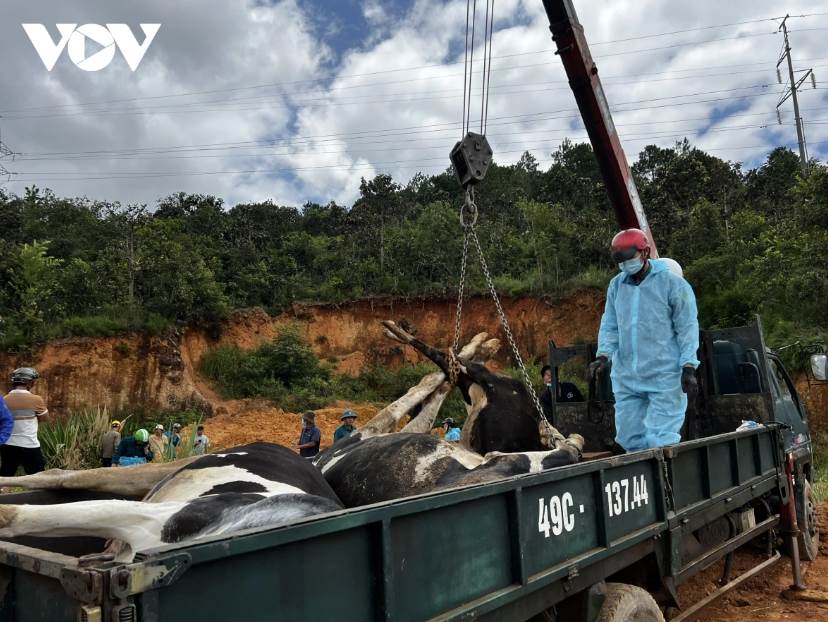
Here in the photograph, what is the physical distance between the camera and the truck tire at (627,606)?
2869 millimetres

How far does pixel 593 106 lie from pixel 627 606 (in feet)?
17.7

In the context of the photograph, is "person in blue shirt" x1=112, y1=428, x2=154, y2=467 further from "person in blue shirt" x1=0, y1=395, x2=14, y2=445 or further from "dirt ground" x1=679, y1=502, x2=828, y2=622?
"dirt ground" x1=679, y1=502, x2=828, y2=622

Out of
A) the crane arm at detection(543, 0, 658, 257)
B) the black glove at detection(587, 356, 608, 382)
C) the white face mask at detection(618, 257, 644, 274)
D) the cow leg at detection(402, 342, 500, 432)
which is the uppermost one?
the crane arm at detection(543, 0, 658, 257)

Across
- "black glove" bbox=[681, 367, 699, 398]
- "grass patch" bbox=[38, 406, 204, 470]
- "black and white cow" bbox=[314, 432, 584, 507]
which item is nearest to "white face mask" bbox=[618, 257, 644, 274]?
"black glove" bbox=[681, 367, 699, 398]

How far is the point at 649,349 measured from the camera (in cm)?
473

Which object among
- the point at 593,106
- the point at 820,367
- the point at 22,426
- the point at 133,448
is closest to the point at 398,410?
the point at 22,426

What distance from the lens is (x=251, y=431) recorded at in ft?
59.2

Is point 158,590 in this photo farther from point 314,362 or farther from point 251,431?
point 314,362

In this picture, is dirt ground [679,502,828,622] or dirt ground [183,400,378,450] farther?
dirt ground [183,400,378,450]

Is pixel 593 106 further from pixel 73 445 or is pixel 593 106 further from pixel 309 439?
pixel 73 445

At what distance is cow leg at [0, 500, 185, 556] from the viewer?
2176 millimetres

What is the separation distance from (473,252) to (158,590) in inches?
1018

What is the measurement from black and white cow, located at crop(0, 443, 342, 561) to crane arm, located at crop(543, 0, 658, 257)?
5.00 meters

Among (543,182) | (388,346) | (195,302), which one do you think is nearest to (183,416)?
(195,302)
